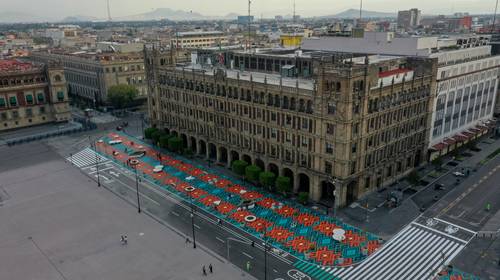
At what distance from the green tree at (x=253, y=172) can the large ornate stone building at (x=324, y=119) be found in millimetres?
3457

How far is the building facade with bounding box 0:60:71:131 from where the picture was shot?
14238cm

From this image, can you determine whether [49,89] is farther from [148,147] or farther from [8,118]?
[148,147]

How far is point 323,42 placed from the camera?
422 feet

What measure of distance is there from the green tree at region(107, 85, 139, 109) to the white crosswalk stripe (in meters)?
128

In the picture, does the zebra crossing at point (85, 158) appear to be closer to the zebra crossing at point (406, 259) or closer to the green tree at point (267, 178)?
the green tree at point (267, 178)

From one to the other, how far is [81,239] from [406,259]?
190ft

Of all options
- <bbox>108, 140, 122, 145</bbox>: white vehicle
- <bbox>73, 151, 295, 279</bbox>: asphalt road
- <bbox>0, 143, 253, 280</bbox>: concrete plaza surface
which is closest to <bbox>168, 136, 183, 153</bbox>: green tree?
<bbox>73, 151, 295, 279</bbox>: asphalt road

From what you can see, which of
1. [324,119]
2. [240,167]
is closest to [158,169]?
[240,167]

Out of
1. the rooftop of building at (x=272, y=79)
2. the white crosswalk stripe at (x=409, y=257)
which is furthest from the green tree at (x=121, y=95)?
the white crosswalk stripe at (x=409, y=257)

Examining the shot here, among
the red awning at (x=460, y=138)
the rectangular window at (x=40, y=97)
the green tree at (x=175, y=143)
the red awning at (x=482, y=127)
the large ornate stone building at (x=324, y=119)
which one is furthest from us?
the rectangular window at (x=40, y=97)

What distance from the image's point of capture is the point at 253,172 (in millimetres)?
91938

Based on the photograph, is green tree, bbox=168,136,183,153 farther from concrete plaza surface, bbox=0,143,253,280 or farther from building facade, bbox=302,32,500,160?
building facade, bbox=302,32,500,160

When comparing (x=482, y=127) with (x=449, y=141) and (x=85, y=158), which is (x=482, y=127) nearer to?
(x=449, y=141)

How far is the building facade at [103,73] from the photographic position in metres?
173
